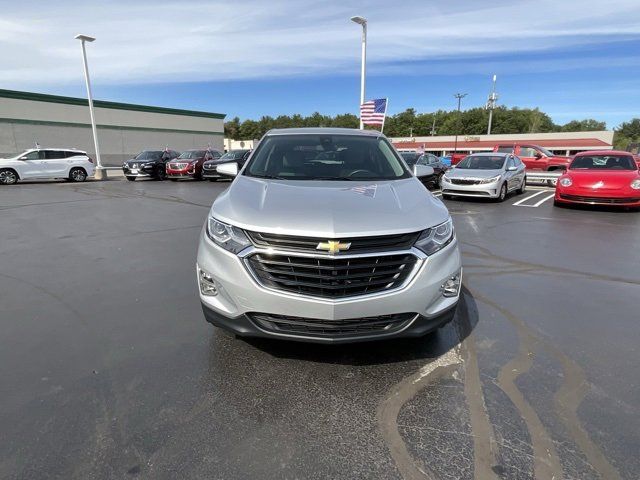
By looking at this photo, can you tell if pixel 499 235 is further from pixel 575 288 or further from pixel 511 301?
pixel 511 301

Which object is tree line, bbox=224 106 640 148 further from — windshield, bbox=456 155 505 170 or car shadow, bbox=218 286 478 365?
car shadow, bbox=218 286 478 365

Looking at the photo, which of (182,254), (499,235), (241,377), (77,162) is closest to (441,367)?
(241,377)

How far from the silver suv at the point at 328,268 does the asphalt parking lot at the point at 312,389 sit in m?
0.43

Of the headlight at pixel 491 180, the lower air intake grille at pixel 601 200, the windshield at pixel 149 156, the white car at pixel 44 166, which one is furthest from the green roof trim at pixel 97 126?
the lower air intake grille at pixel 601 200

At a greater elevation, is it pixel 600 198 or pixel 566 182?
pixel 566 182

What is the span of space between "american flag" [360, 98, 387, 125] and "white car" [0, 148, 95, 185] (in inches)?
584

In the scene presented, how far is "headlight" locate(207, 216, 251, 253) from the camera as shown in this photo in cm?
268

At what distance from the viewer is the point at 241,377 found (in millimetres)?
2830

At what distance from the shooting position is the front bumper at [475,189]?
1216 centimetres

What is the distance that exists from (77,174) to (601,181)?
22.6m

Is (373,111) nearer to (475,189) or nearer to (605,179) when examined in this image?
(475,189)

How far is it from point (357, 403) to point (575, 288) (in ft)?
11.5

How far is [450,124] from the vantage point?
101062mm

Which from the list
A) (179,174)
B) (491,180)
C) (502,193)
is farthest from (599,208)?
(179,174)
